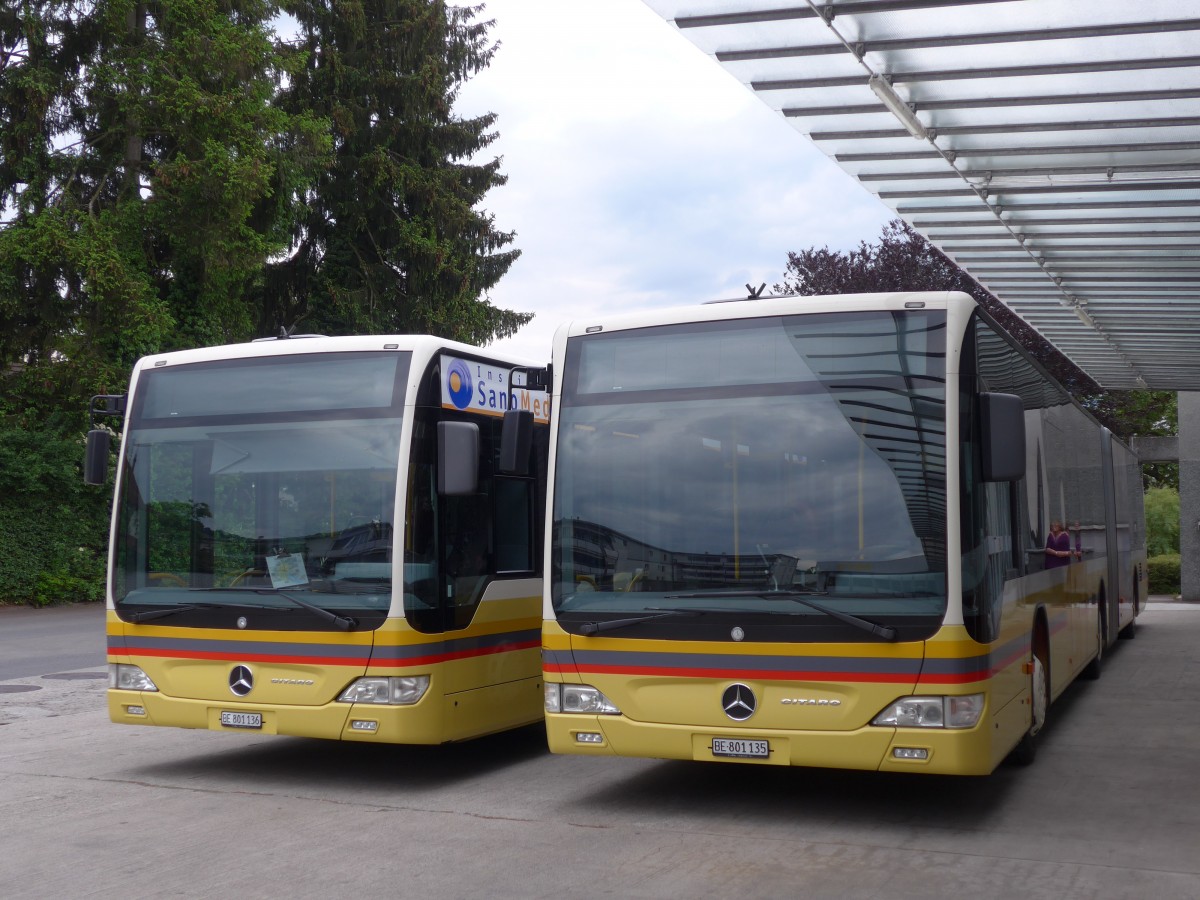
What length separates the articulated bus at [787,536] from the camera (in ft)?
23.4

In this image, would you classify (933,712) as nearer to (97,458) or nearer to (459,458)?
(459,458)

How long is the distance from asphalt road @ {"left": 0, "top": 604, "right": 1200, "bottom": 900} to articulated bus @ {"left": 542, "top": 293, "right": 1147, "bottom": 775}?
483 millimetres

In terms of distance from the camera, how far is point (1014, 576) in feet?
27.7

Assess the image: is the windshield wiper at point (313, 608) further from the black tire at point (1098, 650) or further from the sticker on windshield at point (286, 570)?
the black tire at point (1098, 650)

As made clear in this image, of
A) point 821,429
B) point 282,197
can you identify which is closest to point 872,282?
point 282,197

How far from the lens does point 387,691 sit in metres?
8.28

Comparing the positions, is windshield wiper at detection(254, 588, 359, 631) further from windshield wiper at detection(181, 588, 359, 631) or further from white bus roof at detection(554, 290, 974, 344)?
white bus roof at detection(554, 290, 974, 344)

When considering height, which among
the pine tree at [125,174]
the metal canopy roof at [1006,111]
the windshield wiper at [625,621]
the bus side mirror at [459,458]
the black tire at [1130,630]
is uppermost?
the pine tree at [125,174]

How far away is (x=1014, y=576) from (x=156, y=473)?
18.6 ft

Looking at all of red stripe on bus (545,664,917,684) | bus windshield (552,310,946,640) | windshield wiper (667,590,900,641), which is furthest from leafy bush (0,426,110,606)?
windshield wiper (667,590,900,641)

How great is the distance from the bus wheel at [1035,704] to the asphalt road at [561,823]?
0.18 meters

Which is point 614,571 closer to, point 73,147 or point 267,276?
point 73,147

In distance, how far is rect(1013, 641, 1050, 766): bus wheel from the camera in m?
9.25

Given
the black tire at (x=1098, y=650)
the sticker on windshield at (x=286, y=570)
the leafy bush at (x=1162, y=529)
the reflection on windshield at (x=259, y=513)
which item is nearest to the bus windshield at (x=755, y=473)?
the reflection on windshield at (x=259, y=513)
